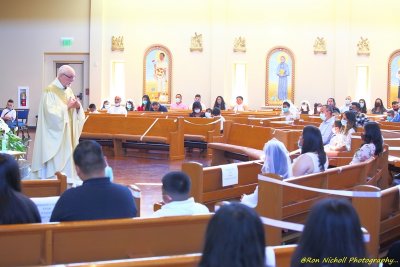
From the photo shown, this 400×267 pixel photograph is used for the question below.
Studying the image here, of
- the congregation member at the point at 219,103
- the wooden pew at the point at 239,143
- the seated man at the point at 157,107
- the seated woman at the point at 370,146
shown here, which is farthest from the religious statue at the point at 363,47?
the seated woman at the point at 370,146

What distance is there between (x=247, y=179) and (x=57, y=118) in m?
2.26

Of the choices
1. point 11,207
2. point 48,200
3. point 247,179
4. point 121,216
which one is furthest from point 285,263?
point 247,179

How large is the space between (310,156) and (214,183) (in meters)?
1.01

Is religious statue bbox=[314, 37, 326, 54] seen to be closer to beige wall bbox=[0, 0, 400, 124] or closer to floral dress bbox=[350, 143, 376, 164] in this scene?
beige wall bbox=[0, 0, 400, 124]

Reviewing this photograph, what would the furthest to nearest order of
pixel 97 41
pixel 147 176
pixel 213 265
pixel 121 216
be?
pixel 97 41, pixel 147 176, pixel 121 216, pixel 213 265

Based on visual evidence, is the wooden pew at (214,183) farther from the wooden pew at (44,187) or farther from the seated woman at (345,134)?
the seated woman at (345,134)

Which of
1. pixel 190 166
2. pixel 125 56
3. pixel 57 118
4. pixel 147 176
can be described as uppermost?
pixel 125 56

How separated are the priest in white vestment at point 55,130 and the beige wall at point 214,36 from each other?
14358mm

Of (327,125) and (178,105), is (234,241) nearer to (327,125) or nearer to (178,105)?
(327,125)

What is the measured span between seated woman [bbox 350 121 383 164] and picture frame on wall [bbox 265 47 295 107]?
14436 millimetres

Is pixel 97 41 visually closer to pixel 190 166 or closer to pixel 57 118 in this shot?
pixel 57 118

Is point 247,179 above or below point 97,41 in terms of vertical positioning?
below

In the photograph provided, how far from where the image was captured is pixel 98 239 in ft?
10.9

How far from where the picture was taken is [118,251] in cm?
338
